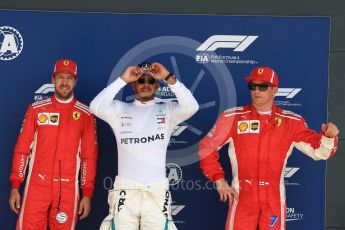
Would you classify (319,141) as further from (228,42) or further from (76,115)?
(76,115)

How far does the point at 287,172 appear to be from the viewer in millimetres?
4512

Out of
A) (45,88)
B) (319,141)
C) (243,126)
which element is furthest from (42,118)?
(319,141)

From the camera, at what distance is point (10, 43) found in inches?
178

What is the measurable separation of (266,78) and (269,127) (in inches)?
12.6

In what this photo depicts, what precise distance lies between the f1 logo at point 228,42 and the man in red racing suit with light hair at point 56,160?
3.56ft

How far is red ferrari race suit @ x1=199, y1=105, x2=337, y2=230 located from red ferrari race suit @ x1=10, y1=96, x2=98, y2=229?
2.68ft

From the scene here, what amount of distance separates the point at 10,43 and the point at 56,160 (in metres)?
1.14

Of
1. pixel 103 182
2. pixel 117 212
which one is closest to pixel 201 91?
pixel 103 182

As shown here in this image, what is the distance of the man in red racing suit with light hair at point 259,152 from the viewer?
12.4 feet

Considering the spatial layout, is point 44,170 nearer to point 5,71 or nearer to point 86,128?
point 86,128

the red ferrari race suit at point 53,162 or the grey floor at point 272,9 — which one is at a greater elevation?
the grey floor at point 272,9

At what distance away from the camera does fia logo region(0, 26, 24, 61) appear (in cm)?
451

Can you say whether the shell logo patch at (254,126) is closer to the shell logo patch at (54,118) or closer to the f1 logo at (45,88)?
the shell logo patch at (54,118)

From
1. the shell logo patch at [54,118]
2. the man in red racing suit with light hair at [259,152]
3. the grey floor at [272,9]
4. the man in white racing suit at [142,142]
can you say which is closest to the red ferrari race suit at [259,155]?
the man in red racing suit with light hair at [259,152]
